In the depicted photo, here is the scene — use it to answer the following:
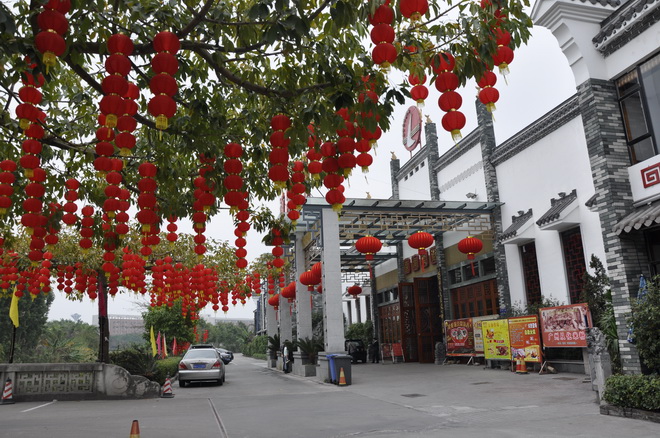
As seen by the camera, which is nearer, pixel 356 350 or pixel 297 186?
pixel 297 186

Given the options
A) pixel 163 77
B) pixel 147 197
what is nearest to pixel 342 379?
pixel 147 197

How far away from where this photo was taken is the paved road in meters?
8.64

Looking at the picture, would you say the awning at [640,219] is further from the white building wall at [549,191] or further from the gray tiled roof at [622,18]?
the white building wall at [549,191]

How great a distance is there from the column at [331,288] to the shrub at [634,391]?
10472 millimetres

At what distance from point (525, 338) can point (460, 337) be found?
17.9ft

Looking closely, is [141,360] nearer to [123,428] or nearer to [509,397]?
[123,428]

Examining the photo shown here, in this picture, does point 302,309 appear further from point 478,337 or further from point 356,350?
point 356,350

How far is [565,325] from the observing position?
16.1 m

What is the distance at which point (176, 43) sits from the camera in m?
4.56

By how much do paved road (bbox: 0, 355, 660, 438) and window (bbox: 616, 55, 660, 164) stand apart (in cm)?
543

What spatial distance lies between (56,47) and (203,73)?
2801mm

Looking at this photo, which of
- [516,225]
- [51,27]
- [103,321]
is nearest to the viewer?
[51,27]

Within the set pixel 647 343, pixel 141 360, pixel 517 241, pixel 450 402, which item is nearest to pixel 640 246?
pixel 647 343

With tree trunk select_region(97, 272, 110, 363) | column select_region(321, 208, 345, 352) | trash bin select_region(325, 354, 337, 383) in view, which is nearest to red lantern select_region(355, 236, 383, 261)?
column select_region(321, 208, 345, 352)
